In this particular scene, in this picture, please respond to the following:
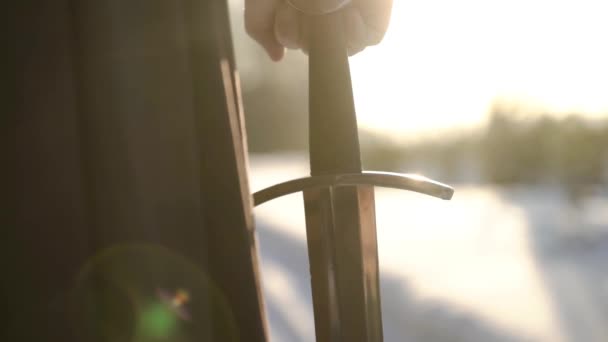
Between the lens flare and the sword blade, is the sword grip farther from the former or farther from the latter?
the lens flare

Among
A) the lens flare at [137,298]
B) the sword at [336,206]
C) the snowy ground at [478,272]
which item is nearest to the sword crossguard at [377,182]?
the sword at [336,206]

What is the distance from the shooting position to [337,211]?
0.72 meters

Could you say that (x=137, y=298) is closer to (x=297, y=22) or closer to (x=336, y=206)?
(x=336, y=206)

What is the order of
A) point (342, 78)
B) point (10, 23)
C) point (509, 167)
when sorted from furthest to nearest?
point (509, 167)
point (342, 78)
point (10, 23)

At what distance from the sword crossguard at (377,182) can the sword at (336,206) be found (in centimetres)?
1

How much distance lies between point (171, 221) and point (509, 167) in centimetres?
670

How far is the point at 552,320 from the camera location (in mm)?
2461

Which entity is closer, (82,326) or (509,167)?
(82,326)

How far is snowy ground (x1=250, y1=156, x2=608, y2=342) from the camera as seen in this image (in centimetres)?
247

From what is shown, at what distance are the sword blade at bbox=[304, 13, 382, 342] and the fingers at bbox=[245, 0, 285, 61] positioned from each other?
8 centimetres

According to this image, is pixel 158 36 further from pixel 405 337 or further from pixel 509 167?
pixel 509 167

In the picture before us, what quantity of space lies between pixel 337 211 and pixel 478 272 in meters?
2.68

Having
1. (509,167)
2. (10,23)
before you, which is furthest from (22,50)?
(509,167)

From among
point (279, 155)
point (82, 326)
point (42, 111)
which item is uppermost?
point (42, 111)
